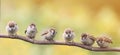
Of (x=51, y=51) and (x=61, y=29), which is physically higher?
(x=61, y=29)

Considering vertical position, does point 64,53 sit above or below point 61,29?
below

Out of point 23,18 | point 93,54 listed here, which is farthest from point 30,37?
point 93,54

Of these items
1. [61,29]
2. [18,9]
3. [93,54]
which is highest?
[18,9]

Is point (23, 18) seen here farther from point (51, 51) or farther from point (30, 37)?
point (30, 37)

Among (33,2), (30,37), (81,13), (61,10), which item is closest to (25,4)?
(33,2)

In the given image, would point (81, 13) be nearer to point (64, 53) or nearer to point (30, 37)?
point (64, 53)

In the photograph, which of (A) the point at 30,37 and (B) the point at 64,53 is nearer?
(A) the point at 30,37
